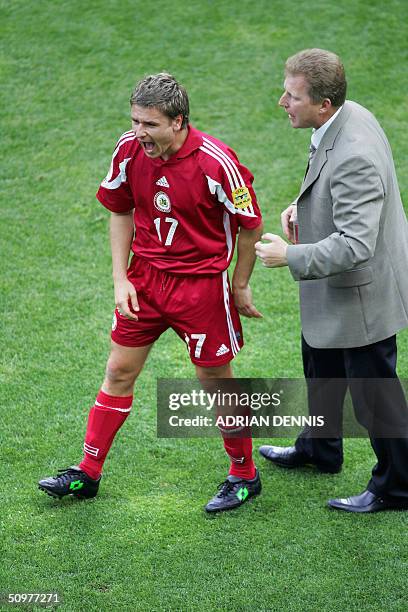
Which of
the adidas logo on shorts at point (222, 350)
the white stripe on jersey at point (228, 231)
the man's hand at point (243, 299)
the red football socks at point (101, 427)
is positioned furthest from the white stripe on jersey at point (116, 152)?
the red football socks at point (101, 427)

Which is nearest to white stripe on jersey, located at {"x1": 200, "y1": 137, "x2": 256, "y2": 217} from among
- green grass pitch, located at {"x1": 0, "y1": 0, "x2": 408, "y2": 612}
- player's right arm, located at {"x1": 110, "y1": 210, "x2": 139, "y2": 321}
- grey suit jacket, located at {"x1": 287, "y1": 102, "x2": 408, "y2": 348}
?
grey suit jacket, located at {"x1": 287, "y1": 102, "x2": 408, "y2": 348}

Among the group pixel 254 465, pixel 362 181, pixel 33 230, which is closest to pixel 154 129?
pixel 362 181

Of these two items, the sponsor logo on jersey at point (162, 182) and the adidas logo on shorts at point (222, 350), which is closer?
the sponsor logo on jersey at point (162, 182)

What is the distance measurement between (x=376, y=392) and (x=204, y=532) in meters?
0.90

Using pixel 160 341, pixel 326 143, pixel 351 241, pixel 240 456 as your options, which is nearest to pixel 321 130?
pixel 326 143

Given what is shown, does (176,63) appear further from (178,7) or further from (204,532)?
(204,532)

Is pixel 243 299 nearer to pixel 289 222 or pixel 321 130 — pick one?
pixel 289 222

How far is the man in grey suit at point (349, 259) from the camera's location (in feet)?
11.6

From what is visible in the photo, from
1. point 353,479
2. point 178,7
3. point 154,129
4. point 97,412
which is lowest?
point 353,479

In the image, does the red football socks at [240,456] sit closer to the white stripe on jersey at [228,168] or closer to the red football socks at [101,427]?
the red football socks at [101,427]

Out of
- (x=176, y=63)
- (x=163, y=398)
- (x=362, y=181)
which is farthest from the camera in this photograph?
(x=176, y=63)

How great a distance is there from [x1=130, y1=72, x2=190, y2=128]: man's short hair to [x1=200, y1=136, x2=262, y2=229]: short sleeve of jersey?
193 mm

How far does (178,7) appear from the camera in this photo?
346 inches

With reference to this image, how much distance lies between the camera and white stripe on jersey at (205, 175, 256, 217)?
3764mm
